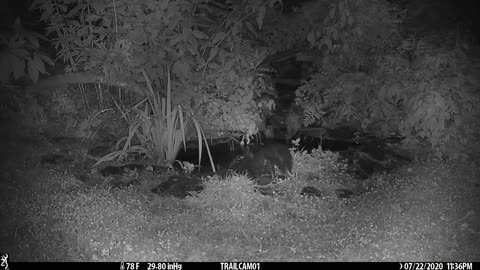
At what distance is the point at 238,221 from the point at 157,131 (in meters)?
1.59

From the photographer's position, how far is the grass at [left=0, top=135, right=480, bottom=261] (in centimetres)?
411

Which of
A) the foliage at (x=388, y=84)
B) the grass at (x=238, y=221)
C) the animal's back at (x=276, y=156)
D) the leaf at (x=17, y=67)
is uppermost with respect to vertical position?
the foliage at (x=388, y=84)

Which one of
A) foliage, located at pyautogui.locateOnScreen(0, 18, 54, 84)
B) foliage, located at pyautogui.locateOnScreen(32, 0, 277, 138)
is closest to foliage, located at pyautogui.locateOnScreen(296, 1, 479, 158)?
foliage, located at pyautogui.locateOnScreen(32, 0, 277, 138)

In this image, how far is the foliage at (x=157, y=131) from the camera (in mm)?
5555

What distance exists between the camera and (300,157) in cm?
600

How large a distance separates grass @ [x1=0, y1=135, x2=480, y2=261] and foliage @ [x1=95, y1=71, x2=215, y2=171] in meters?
0.58

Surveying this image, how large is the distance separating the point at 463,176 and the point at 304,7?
113 inches

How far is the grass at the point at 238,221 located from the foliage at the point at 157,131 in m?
0.58

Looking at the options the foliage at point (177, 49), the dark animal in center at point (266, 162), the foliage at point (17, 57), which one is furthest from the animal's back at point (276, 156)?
the foliage at point (17, 57)

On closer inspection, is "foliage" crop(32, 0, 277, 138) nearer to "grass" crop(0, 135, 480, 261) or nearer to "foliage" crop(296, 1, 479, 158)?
"foliage" crop(296, 1, 479, 158)

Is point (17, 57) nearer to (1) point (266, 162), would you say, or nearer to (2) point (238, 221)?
(2) point (238, 221)

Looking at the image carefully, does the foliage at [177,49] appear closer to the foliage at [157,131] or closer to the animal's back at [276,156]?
the foliage at [157,131]

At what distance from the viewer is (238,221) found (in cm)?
464

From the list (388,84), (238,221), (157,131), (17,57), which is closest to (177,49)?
(157,131)
